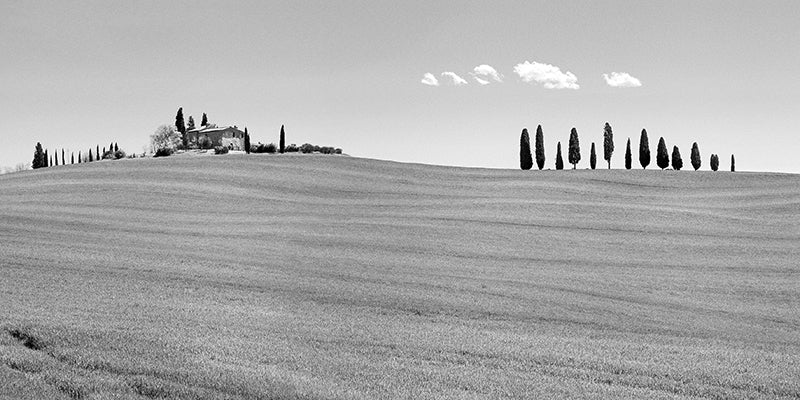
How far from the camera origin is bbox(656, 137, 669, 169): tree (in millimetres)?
81938

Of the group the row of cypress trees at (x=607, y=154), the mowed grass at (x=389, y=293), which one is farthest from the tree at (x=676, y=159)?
the mowed grass at (x=389, y=293)

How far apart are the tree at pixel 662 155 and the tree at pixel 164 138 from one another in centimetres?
7902

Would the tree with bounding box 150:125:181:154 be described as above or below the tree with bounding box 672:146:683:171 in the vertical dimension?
above

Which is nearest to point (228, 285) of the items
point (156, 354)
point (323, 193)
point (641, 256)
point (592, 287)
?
point (156, 354)

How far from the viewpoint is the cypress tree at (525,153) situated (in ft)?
269

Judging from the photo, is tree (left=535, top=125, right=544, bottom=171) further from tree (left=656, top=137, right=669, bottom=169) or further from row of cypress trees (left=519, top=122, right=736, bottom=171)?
tree (left=656, top=137, right=669, bottom=169)

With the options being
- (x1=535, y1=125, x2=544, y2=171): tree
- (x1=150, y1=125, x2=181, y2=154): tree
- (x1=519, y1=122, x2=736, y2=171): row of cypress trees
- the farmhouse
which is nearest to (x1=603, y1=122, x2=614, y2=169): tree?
(x1=519, y1=122, x2=736, y2=171): row of cypress trees

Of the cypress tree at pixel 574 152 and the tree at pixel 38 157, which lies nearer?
the cypress tree at pixel 574 152

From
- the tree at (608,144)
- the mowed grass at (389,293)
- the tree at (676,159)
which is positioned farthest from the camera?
the tree at (608,144)

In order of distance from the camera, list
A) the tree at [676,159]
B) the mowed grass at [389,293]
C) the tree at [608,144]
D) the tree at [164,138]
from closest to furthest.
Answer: the mowed grass at [389,293], the tree at [676,159], the tree at [608,144], the tree at [164,138]

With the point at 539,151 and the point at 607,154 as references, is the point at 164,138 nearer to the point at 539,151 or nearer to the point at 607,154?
the point at 539,151

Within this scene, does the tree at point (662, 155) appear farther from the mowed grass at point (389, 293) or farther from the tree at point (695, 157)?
the mowed grass at point (389, 293)

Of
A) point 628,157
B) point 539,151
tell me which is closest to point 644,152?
point 628,157

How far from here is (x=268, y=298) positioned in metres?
19.1
